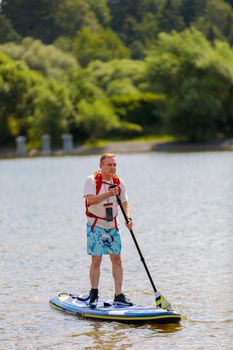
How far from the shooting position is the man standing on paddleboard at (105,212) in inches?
539

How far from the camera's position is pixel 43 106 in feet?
314

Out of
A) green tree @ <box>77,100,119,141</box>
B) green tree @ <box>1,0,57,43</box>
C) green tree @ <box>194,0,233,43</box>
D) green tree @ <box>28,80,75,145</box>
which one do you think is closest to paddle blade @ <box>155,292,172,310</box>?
green tree @ <box>1,0,57,43</box>

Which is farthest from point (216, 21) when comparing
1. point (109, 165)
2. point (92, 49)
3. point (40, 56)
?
point (109, 165)

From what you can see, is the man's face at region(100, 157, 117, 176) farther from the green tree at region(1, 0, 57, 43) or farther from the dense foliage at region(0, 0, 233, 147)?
the green tree at region(1, 0, 57, 43)

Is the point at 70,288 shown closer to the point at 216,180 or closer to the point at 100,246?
the point at 100,246

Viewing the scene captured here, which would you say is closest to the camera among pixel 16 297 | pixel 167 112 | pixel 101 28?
pixel 16 297

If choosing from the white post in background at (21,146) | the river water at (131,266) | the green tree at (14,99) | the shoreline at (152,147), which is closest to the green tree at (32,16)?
the green tree at (14,99)

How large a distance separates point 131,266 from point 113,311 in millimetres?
5794

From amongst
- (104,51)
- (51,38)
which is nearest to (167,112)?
(51,38)

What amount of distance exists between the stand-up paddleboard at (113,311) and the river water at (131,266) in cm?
12

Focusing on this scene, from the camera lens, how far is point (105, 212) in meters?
13.9

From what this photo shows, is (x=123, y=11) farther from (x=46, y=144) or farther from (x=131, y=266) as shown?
(x=131, y=266)

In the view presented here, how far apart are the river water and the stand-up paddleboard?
0.38ft

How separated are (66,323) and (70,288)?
291 cm
